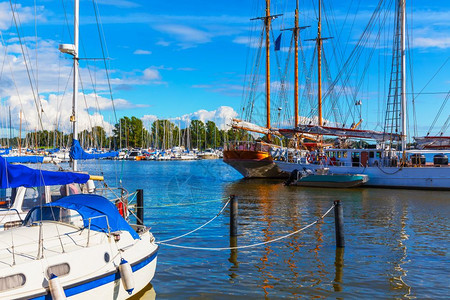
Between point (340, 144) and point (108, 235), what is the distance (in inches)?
1861

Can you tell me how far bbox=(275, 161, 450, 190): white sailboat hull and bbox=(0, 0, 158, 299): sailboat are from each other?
35173 mm

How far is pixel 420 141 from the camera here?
46781 millimetres

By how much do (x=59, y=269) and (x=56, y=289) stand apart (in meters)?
0.62

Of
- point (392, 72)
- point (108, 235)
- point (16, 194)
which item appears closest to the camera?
point (108, 235)

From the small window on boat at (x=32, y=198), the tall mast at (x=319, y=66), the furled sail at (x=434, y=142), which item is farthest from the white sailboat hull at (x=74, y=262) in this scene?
the tall mast at (x=319, y=66)

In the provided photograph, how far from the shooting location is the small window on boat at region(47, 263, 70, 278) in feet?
31.6

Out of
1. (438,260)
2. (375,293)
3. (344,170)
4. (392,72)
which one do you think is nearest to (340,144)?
(344,170)

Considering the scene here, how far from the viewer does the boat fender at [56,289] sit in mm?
9266

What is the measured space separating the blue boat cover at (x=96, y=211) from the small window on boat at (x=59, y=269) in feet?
6.06

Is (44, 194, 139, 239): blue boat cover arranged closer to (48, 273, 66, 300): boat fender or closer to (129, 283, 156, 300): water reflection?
(129, 283, 156, 300): water reflection

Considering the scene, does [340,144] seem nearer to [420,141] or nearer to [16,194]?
[420,141]

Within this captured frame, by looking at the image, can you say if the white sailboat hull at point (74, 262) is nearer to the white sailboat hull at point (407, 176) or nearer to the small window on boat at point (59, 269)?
the small window on boat at point (59, 269)

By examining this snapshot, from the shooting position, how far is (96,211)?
40.5ft

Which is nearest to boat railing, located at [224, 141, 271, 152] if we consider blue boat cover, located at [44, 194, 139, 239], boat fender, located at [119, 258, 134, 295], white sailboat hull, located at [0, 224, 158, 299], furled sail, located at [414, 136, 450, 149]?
furled sail, located at [414, 136, 450, 149]
